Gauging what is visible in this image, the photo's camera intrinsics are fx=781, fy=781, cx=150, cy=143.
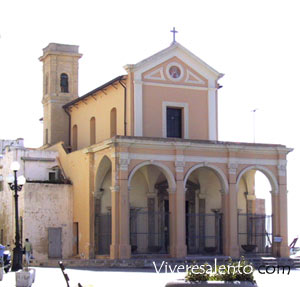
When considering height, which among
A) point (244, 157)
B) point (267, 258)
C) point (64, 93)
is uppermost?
point (64, 93)

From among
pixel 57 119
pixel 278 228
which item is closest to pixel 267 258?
pixel 278 228

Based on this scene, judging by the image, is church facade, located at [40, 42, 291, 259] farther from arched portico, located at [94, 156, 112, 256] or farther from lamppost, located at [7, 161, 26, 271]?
lamppost, located at [7, 161, 26, 271]

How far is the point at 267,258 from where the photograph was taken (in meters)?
37.4

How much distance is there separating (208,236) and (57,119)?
13.2m

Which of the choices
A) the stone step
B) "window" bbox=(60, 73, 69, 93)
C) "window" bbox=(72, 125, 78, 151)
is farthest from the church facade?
"window" bbox=(60, 73, 69, 93)

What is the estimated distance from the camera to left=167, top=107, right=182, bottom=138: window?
4053 centimetres

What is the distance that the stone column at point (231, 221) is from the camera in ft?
124

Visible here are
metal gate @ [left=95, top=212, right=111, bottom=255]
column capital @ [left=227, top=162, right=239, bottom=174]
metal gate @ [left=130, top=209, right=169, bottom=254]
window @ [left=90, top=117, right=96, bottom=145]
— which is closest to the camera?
column capital @ [left=227, top=162, right=239, bottom=174]

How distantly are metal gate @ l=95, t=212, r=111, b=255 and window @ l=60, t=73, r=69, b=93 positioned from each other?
1163 centimetres

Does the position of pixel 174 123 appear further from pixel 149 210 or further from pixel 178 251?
pixel 178 251

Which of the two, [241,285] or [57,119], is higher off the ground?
[57,119]

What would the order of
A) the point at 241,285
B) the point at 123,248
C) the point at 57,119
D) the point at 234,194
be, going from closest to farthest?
the point at 241,285 → the point at 123,248 → the point at 234,194 → the point at 57,119

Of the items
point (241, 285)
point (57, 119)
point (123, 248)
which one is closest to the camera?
point (241, 285)

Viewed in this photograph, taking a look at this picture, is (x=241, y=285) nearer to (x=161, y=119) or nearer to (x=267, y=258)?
(x=267, y=258)
